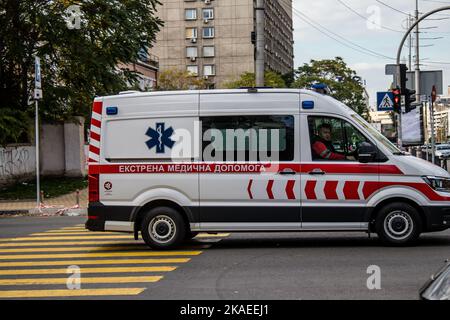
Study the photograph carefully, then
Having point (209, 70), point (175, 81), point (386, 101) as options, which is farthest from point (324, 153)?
point (209, 70)

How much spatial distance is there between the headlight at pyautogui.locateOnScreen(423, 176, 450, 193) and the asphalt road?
0.94 metres

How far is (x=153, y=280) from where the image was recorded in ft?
27.0

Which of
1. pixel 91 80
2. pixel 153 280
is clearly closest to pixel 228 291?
pixel 153 280

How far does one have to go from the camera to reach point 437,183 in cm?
1027

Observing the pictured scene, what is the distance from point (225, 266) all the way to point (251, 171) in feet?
6.31

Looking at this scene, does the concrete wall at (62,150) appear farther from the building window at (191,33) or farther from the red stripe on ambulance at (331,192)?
the building window at (191,33)

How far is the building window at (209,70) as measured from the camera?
87500 millimetres

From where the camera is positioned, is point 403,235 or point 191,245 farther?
point 191,245

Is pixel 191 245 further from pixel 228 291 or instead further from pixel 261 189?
pixel 228 291

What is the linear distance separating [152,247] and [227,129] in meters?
2.36

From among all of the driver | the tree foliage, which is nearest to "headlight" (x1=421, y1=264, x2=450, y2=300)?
the driver

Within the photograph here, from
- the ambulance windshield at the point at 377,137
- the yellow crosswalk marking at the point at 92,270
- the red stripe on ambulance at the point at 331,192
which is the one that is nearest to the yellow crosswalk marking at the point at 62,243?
the yellow crosswalk marking at the point at 92,270

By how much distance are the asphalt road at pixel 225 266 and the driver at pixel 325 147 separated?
1.50m

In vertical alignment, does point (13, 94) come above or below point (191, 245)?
above
